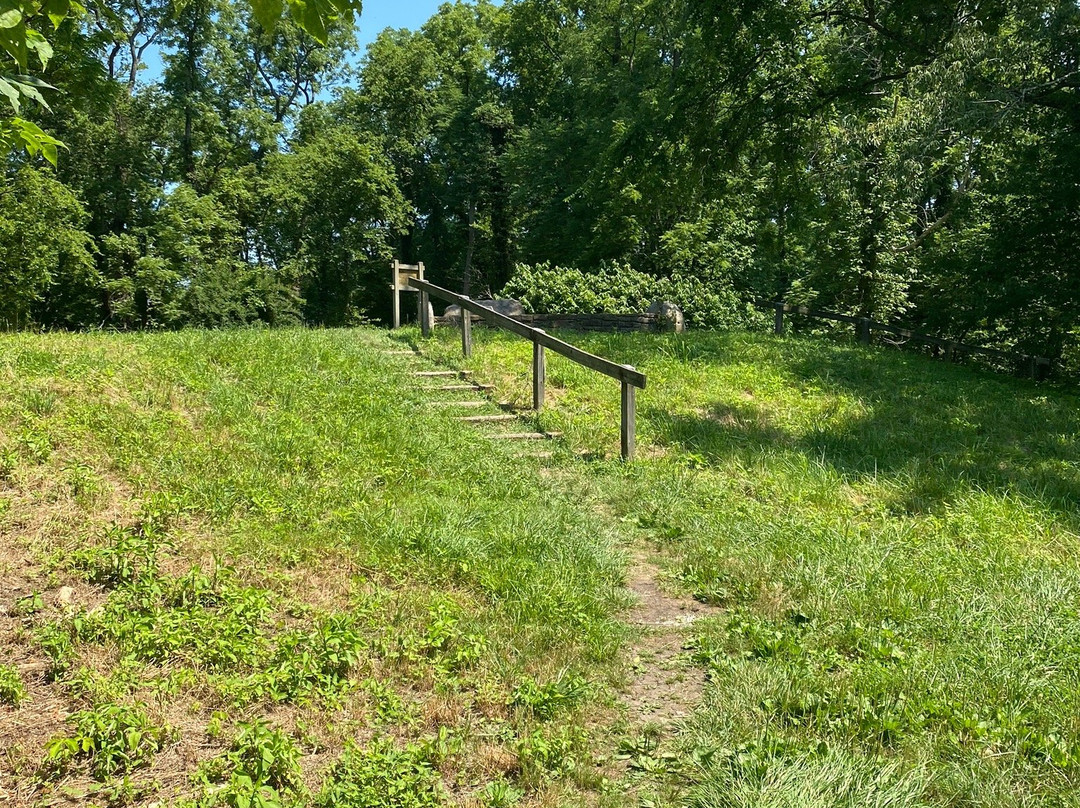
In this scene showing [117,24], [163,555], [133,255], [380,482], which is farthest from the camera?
[133,255]

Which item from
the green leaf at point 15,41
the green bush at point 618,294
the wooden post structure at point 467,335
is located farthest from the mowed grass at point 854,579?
the green bush at point 618,294

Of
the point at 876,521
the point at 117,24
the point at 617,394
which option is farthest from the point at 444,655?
the point at 617,394

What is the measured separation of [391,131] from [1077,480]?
3412 centimetres

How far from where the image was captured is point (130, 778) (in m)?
A: 3.12

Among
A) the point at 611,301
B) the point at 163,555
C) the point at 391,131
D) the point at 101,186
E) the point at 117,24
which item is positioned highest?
the point at 391,131

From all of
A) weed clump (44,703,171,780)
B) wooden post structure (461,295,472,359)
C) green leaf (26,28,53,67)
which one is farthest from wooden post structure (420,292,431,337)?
green leaf (26,28,53,67)

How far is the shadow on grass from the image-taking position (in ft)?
25.9

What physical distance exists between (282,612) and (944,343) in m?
18.5

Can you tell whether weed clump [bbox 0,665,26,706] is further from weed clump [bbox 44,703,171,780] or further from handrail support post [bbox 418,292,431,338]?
handrail support post [bbox 418,292,431,338]

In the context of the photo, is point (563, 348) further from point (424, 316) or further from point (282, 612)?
point (282, 612)

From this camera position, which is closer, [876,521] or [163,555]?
[163,555]

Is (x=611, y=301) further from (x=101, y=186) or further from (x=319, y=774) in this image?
(x=101, y=186)

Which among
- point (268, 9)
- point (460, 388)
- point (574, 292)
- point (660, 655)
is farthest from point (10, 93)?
point (574, 292)

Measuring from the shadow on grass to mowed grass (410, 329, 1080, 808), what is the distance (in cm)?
5
